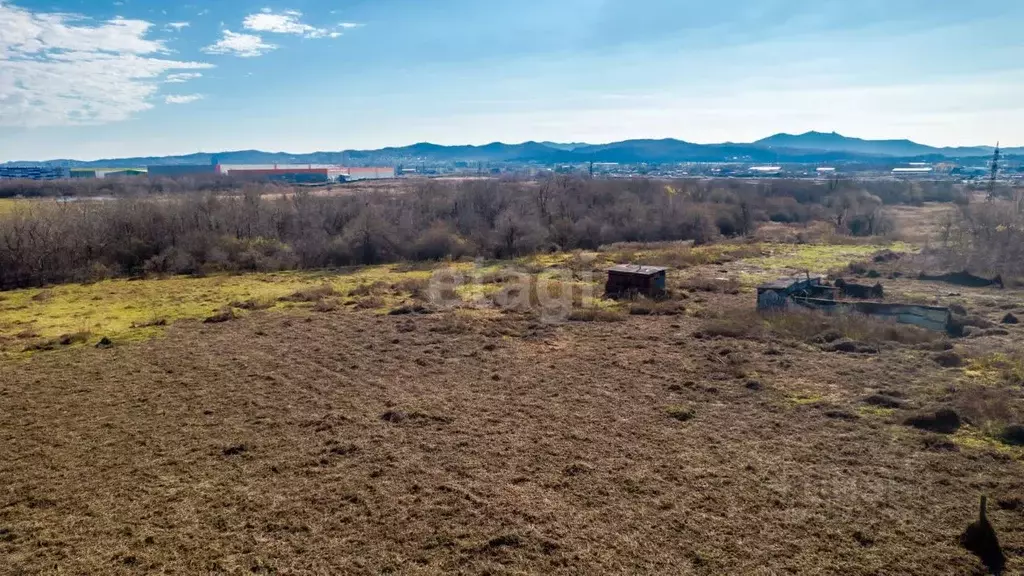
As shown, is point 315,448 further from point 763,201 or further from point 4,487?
point 763,201

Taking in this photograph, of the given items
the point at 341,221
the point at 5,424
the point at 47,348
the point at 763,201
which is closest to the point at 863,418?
the point at 5,424

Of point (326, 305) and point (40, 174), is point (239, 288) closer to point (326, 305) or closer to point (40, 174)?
point (326, 305)

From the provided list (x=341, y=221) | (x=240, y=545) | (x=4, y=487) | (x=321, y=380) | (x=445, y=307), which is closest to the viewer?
(x=240, y=545)

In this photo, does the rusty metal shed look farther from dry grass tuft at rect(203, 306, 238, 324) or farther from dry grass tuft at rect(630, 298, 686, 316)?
dry grass tuft at rect(203, 306, 238, 324)

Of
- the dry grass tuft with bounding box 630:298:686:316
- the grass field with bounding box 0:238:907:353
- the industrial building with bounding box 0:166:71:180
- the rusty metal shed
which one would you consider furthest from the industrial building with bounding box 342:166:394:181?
the dry grass tuft with bounding box 630:298:686:316

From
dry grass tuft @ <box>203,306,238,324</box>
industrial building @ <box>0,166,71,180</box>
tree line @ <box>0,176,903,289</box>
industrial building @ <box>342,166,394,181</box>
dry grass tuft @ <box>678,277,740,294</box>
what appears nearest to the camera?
dry grass tuft @ <box>203,306,238,324</box>

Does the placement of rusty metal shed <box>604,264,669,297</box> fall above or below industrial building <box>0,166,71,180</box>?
below
